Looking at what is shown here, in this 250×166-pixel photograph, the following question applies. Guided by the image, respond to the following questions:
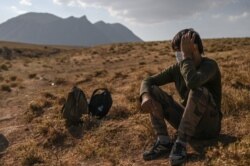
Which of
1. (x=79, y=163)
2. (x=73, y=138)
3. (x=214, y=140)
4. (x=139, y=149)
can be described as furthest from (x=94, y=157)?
(x=214, y=140)

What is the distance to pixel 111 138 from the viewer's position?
28.7 feet

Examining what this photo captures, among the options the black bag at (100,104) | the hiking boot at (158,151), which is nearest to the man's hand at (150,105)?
the hiking boot at (158,151)

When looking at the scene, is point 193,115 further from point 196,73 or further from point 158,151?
point 158,151

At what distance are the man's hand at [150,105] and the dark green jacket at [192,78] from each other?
134 millimetres

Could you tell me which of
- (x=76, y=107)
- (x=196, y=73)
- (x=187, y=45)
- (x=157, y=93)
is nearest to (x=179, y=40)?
(x=187, y=45)

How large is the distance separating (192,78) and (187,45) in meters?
0.64

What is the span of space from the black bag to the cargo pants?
3.31m

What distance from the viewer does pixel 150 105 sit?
265 inches

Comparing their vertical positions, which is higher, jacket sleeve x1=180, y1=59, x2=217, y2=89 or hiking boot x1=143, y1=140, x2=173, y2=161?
jacket sleeve x1=180, y1=59, x2=217, y2=89

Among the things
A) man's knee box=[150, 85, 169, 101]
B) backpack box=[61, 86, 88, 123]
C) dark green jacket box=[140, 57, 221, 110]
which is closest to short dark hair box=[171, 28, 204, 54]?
dark green jacket box=[140, 57, 221, 110]

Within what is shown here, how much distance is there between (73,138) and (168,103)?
3.01 m

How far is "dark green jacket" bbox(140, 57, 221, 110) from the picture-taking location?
6051 millimetres

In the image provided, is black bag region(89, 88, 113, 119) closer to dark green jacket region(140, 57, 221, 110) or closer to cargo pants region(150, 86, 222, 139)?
dark green jacket region(140, 57, 221, 110)

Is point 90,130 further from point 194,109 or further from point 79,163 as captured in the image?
point 194,109
